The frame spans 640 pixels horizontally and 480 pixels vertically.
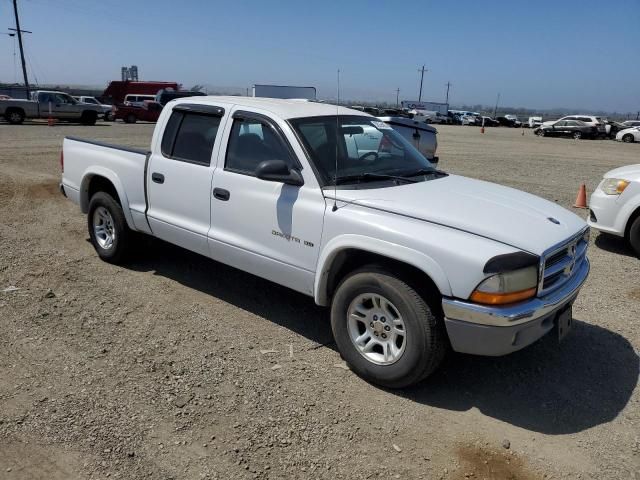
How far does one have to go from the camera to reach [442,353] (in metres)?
3.45

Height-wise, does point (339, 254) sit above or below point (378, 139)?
below

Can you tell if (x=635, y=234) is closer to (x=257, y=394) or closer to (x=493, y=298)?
(x=493, y=298)

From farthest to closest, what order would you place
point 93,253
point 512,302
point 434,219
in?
point 93,253 < point 434,219 < point 512,302

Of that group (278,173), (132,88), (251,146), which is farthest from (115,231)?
(132,88)

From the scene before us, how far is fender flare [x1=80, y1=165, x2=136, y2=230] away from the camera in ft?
17.8

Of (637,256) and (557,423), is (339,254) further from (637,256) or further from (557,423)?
(637,256)

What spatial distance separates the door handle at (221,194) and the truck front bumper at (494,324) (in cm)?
202

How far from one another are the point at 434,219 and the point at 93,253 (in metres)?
4.44

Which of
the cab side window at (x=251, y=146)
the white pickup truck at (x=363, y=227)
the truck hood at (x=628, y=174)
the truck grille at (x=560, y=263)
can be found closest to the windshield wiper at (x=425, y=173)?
the white pickup truck at (x=363, y=227)

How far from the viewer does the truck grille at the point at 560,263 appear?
334cm

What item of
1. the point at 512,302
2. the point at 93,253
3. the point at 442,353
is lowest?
the point at 93,253

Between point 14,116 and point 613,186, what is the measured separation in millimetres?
28181

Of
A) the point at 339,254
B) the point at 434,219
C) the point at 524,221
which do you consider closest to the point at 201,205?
the point at 339,254

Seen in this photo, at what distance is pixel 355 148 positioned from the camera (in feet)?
14.6
